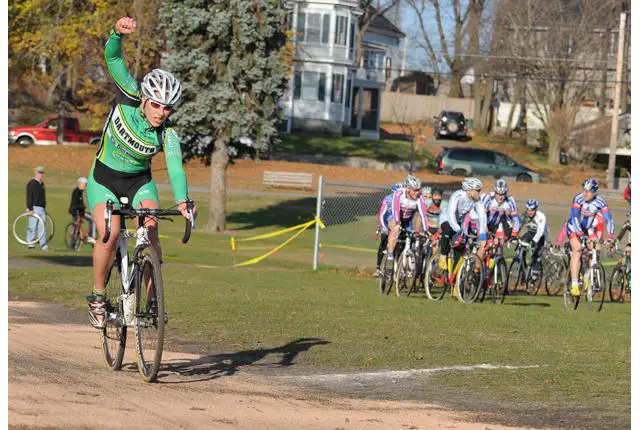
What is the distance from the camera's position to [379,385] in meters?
11.0

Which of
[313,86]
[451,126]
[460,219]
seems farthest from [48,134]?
[460,219]

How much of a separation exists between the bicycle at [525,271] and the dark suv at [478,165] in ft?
114

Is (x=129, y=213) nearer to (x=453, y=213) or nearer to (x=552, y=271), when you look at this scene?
(x=453, y=213)

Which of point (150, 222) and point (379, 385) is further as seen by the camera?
point (379, 385)

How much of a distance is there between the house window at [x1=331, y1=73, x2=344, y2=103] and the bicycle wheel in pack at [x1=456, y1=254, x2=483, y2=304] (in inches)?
2201

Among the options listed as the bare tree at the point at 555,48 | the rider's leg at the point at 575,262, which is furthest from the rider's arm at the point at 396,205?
the bare tree at the point at 555,48

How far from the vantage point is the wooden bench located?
166 feet

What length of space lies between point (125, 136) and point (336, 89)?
67.5 m

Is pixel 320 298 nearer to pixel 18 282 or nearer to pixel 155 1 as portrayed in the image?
pixel 18 282

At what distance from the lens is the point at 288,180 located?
50.7 meters

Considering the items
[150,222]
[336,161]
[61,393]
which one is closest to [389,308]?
[150,222]

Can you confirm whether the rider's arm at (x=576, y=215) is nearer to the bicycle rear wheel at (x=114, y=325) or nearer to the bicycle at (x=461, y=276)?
the bicycle at (x=461, y=276)

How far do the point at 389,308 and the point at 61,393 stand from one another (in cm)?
1025

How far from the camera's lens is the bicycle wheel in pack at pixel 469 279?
21.5 meters
